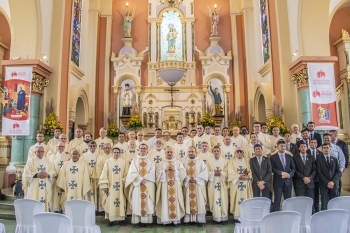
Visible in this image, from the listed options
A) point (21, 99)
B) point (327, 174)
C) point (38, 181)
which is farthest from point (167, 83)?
point (327, 174)

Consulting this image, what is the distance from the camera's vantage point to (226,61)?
14695 millimetres

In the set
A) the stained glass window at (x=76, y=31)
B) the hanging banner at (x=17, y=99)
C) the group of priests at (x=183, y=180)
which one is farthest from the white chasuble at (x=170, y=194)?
the stained glass window at (x=76, y=31)

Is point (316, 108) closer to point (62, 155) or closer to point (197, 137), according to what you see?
point (197, 137)

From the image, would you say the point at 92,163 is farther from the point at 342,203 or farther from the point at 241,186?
the point at 342,203

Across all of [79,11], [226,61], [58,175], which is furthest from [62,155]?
[226,61]

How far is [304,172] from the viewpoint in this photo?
19.8 ft

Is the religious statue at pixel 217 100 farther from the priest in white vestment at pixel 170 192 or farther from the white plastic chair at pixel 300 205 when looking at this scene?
the white plastic chair at pixel 300 205

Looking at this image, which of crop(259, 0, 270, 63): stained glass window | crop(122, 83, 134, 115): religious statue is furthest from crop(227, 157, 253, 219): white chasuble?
crop(122, 83, 134, 115): religious statue

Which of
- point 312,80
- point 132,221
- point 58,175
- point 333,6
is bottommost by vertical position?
point 132,221

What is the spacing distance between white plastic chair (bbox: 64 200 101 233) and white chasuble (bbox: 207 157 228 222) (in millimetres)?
2766

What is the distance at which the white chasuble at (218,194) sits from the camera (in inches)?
248

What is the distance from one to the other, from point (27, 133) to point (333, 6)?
10.4 meters

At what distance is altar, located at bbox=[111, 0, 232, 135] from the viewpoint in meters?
14.3

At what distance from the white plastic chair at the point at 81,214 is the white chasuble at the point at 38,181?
8.01 feet
